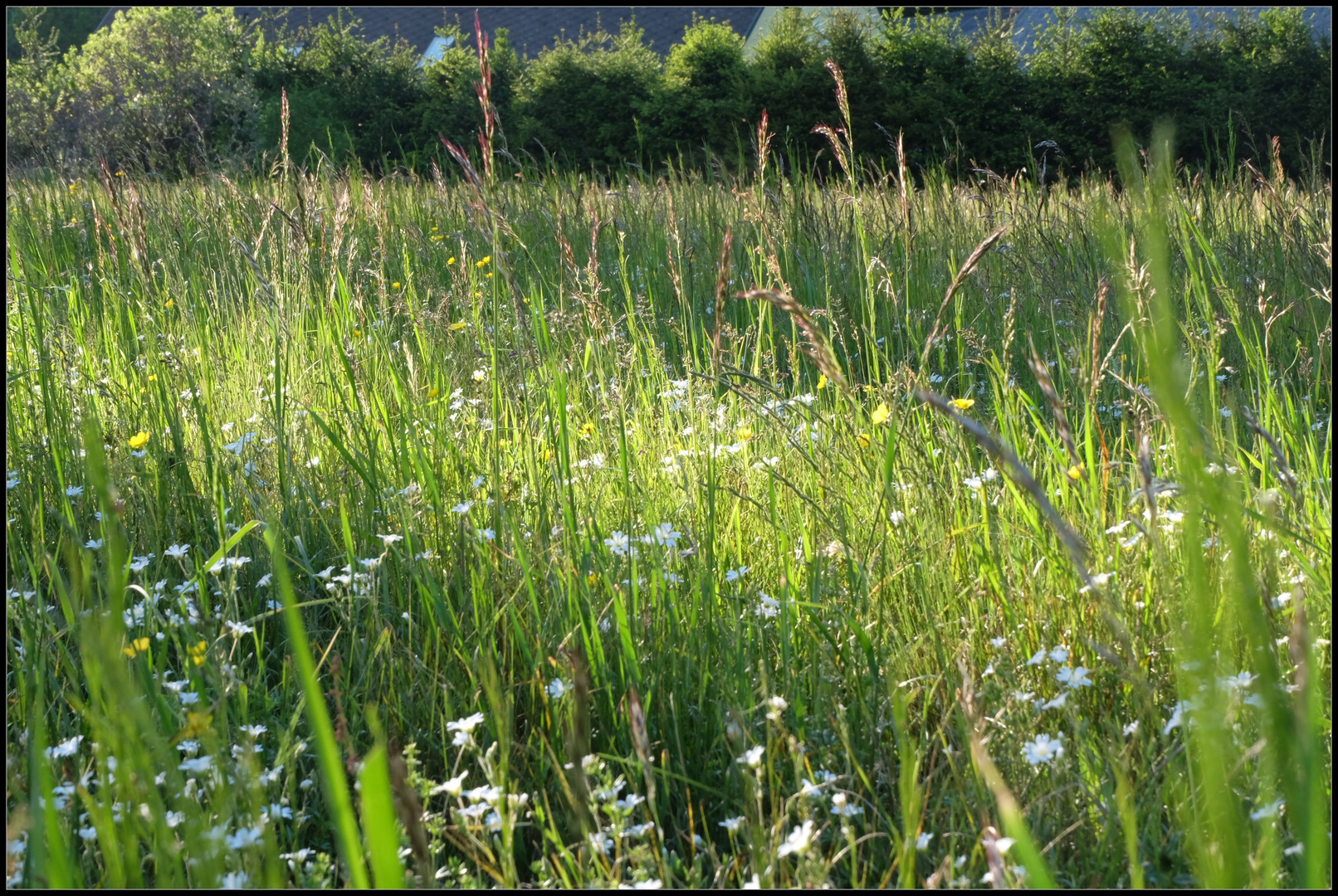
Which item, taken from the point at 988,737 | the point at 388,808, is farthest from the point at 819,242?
the point at 388,808

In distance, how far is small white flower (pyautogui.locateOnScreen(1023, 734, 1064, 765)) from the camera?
1.09 m

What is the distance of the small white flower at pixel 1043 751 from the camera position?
1.09 metres

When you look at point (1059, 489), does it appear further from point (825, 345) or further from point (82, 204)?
point (82, 204)

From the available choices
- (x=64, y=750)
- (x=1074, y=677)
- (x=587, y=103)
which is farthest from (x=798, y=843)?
(x=587, y=103)

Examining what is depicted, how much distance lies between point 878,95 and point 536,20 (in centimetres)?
1628

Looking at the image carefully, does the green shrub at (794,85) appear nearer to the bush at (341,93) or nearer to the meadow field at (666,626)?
the bush at (341,93)

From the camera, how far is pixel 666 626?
151 cm

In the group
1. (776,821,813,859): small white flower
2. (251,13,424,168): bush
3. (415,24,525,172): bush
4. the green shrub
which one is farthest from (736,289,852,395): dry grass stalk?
(251,13,424,168): bush

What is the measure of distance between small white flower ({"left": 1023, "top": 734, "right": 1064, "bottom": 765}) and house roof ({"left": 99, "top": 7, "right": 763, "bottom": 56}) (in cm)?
2567

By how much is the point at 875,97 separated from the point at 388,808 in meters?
14.3

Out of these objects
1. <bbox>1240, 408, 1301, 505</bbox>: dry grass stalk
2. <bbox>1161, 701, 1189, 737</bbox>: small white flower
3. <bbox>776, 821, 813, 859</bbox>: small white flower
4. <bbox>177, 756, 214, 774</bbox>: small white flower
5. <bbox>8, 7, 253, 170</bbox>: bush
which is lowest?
<bbox>776, 821, 813, 859</bbox>: small white flower

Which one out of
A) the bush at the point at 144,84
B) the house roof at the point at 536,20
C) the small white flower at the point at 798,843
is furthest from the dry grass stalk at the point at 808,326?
the house roof at the point at 536,20

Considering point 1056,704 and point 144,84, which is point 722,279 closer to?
point 1056,704

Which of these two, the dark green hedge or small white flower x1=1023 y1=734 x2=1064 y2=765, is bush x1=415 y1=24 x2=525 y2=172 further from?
small white flower x1=1023 y1=734 x2=1064 y2=765
